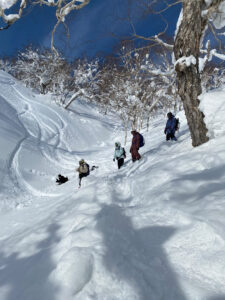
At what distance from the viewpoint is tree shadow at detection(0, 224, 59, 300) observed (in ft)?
4.64

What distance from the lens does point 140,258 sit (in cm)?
170

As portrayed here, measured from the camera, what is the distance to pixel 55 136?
17.2m

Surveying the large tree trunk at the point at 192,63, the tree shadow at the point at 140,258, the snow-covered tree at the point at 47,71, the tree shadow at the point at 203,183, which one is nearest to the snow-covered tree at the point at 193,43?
the large tree trunk at the point at 192,63

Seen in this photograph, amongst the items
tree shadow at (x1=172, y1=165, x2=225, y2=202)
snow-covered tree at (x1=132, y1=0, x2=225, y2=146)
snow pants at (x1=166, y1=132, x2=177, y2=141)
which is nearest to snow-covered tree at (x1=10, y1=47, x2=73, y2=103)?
snow pants at (x1=166, y1=132, x2=177, y2=141)

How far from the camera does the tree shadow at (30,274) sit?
1413 millimetres

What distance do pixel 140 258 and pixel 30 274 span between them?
95cm

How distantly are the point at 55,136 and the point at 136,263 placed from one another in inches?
653

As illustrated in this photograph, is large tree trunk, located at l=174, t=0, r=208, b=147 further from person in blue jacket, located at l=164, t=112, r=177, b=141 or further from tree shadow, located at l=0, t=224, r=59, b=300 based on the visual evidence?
tree shadow, located at l=0, t=224, r=59, b=300

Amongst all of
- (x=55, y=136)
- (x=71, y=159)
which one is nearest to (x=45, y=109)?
(x=55, y=136)

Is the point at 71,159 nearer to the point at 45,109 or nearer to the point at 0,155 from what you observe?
the point at 0,155

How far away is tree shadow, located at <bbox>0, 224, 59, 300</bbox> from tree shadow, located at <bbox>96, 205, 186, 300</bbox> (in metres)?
0.48

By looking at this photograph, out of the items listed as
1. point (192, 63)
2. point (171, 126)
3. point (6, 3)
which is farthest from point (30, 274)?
point (171, 126)

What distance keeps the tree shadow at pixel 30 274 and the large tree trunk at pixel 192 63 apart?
12.8ft

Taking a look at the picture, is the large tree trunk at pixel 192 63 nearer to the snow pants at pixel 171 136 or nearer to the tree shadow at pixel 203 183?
the tree shadow at pixel 203 183
